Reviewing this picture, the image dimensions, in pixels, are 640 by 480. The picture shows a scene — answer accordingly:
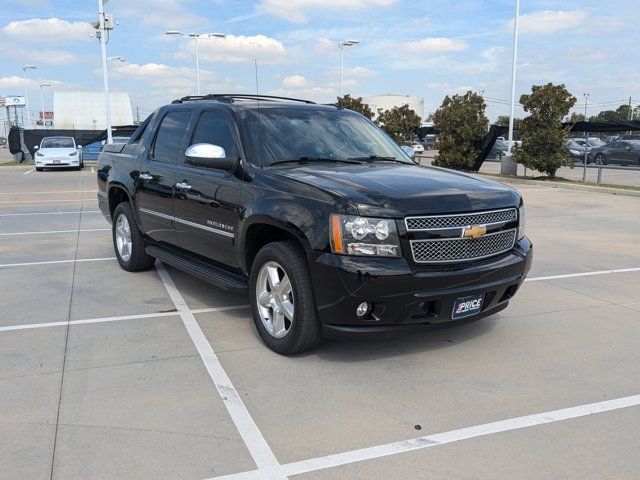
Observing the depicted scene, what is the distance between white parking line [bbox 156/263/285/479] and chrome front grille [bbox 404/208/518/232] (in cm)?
157

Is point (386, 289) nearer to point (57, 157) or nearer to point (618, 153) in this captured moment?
point (57, 157)

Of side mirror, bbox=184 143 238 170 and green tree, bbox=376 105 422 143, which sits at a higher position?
green tree, bbox=376 105 422 143

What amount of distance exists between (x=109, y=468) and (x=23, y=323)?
272cm

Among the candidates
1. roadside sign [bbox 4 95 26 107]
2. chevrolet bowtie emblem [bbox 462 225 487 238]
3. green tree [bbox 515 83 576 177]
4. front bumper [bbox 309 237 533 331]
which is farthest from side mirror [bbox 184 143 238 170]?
roadside sign [bbox 4 95 26 107]

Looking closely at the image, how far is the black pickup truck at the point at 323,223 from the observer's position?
3.81m

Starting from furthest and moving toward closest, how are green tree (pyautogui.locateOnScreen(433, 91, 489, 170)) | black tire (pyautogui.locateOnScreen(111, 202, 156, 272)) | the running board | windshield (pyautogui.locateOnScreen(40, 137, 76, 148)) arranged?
windshield (pyautogui.locateOnScreen(40, 137, 76, 148)) < green tree (pyautogui.locateOnScreen(433, 91, 489, 170)) < black tire (pyautogui.locateOnScreen(111, 202, 156, 272)) < the running board

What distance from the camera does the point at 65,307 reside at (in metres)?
5.58

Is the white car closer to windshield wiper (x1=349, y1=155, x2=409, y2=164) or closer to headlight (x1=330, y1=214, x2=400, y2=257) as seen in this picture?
windshield wiper (x1=349, y1=155, x2=409, y2=164)

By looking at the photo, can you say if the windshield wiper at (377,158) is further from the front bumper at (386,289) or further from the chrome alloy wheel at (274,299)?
the front bumper at (386,289)

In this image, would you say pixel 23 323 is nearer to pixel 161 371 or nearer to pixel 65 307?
pixel 65 307

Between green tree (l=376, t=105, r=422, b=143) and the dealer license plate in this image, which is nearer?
the dealer license plate

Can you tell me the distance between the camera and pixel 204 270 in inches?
207

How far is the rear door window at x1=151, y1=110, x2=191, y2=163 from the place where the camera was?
5.79 meters

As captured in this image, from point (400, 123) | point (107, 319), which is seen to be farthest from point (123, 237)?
point (400, 123)
